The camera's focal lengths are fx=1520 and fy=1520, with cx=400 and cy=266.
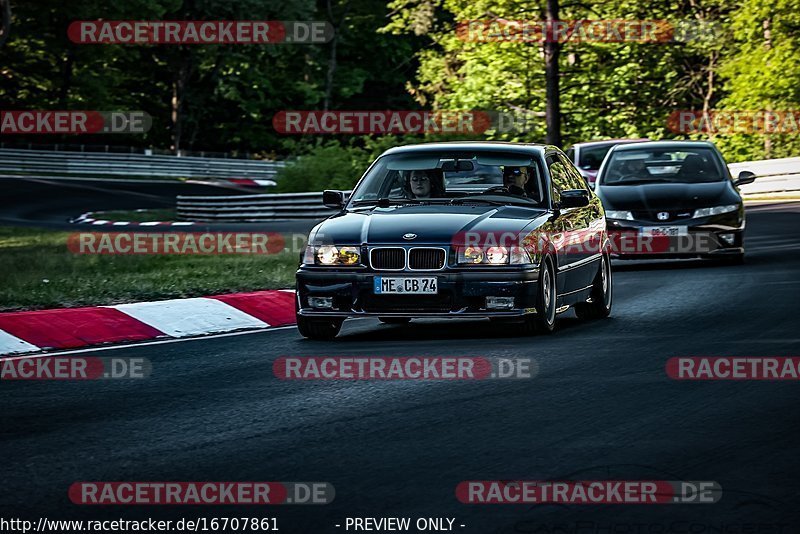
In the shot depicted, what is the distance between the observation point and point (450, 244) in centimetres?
1118

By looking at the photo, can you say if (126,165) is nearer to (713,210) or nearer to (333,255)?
(713,210)

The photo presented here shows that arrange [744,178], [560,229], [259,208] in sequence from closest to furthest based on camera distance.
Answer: [560,229], [744,178], [259,208]

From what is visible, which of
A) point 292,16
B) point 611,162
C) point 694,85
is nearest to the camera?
point 611,162

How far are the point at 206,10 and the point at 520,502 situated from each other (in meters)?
57.9

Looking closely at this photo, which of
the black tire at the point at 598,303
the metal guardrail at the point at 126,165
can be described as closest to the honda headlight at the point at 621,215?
the black tire at the point at 598,303

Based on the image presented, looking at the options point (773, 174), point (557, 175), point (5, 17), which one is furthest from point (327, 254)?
point (773, 174)

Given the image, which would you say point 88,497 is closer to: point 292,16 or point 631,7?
point 631,7

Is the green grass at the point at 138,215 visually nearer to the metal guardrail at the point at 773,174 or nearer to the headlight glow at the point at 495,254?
the metal guardrail at the point at 773,174

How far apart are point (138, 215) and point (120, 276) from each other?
22352 mm

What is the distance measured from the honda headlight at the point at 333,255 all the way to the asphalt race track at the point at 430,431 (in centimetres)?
63

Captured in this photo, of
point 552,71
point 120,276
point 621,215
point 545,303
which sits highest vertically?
point 552,71

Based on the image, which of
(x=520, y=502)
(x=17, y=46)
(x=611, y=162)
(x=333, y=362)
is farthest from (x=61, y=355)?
(x=17, y=46)

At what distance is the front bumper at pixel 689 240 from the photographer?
A: 1930 centimetres

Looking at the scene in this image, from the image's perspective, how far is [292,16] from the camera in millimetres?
61344
